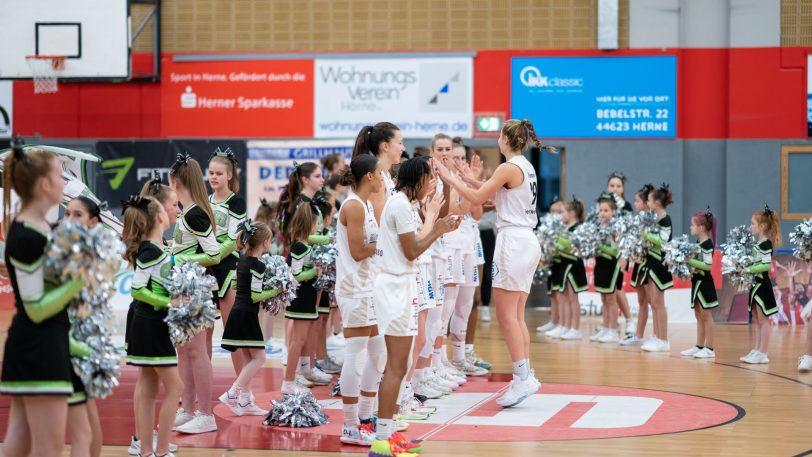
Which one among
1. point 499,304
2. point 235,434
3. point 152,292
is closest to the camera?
point 152,292

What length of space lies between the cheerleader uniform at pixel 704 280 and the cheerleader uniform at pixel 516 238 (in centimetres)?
338

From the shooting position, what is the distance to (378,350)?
19.2 feet

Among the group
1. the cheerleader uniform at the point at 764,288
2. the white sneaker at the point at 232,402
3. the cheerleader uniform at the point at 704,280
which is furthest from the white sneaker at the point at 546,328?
the white sneaker at the point at 232,402

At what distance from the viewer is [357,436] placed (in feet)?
19.0

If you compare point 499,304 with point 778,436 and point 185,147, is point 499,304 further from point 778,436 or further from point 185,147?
point 185,147

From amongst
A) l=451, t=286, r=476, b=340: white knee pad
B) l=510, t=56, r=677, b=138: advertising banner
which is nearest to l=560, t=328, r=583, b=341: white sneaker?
l=451, t=286, r=476, b=340: white knee pad

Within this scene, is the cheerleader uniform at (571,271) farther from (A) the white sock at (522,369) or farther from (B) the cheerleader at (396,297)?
(B) the cheerleader at (396,297)

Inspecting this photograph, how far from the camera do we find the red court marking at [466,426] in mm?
5977

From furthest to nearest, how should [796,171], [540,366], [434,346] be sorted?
[796,171], [540,366], [434,346]

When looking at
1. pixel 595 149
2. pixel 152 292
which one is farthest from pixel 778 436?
pixel 595 149

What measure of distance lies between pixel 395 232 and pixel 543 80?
36.0 ft

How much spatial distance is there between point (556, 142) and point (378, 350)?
35.6 ft

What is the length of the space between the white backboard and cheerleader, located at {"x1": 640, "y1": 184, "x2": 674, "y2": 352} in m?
8.00

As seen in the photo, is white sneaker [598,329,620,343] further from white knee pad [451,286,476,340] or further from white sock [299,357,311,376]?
white sock [299,357,311,376]
